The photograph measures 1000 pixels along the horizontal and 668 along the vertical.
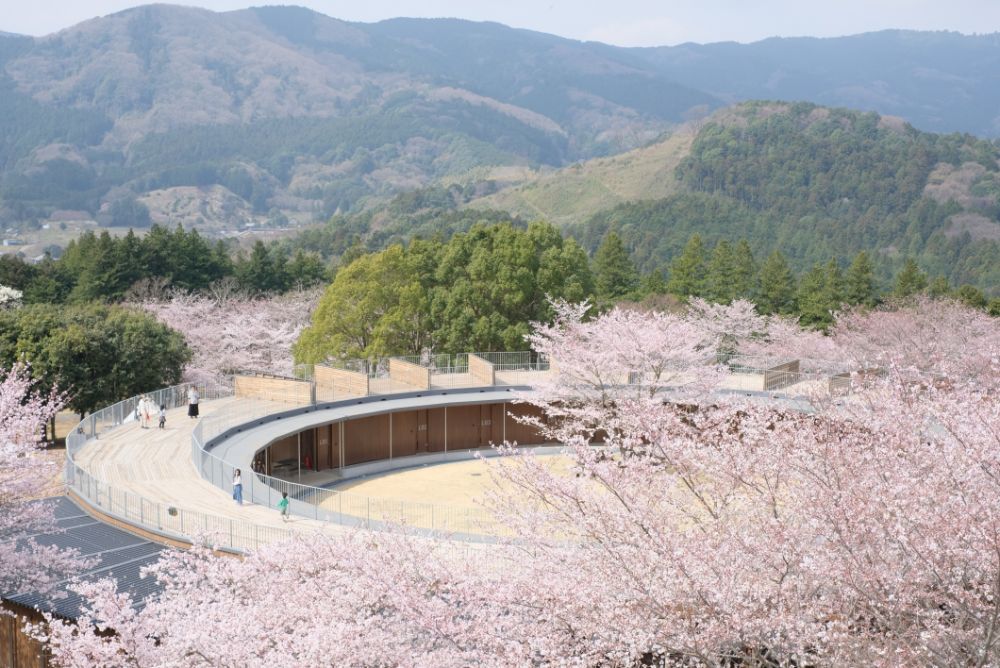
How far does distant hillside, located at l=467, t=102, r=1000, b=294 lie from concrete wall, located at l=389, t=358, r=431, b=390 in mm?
73229

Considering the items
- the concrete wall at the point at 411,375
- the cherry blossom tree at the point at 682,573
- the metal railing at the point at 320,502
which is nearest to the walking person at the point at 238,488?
the metal railing at the point at 320,502

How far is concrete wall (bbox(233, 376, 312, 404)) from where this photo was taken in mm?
33094

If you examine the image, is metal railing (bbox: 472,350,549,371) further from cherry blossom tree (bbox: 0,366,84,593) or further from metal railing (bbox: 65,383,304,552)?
cherry blossom tree (bbox: 0,366,84,593)

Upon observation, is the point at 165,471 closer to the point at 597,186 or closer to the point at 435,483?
the point at 435,483

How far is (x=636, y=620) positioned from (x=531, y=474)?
2801 mm

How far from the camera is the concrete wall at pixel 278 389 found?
33.1 m

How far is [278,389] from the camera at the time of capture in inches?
1307

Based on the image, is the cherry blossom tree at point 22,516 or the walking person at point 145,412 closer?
the cherry blossom tree at point 22,516

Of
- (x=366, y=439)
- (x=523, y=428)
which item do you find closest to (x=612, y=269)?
(x=523, y=428)

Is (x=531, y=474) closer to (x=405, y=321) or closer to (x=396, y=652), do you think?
(x=396, y=652)

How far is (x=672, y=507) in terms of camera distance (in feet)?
42.9

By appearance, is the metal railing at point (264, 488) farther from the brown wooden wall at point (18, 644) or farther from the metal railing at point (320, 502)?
the brown wooden wall at point (18, 644)

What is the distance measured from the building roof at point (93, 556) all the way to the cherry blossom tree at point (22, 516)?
0.25 metres

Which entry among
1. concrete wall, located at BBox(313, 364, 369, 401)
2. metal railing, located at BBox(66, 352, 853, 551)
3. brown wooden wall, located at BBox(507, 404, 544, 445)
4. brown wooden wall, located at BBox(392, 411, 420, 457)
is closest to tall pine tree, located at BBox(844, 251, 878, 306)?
metal railing, located at BBox(66, 352, 853, 551)
